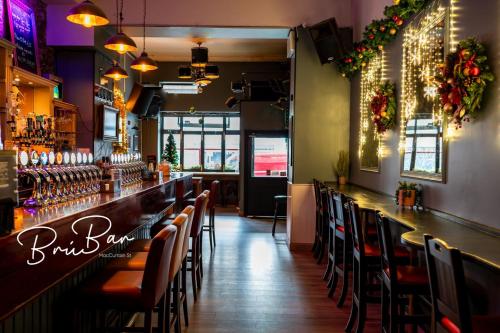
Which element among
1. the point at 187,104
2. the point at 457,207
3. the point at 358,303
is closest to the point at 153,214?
the point at 358,303

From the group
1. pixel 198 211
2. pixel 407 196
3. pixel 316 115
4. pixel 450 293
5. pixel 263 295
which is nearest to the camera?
pixel 450 293

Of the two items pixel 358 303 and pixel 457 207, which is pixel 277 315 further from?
pixel 457 207

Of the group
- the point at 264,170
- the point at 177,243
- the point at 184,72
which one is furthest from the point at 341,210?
the point at 264,170

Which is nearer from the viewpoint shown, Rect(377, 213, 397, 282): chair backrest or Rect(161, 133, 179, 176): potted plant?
Rect(377, 213, 397, 282): chair backrest

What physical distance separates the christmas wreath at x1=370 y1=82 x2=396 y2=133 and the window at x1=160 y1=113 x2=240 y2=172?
741 centimetres

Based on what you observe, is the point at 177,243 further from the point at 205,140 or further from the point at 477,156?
the point at 205,140

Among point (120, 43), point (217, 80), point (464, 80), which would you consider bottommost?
point (464, 80)

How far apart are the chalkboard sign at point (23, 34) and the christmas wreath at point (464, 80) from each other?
543cm

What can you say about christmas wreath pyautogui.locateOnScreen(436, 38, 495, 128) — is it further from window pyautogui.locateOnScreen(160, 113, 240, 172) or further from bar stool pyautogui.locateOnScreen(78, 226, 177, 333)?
window pyautogui.locateOnScreen(160, 113, 240, 172)

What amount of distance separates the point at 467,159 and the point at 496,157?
1.25ft

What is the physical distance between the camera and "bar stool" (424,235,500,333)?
1750 mm

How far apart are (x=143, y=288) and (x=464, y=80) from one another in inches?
92.4

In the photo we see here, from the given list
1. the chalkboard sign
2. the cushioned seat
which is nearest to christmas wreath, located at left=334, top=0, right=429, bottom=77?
the cushioned seat

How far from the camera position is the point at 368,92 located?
573cm
